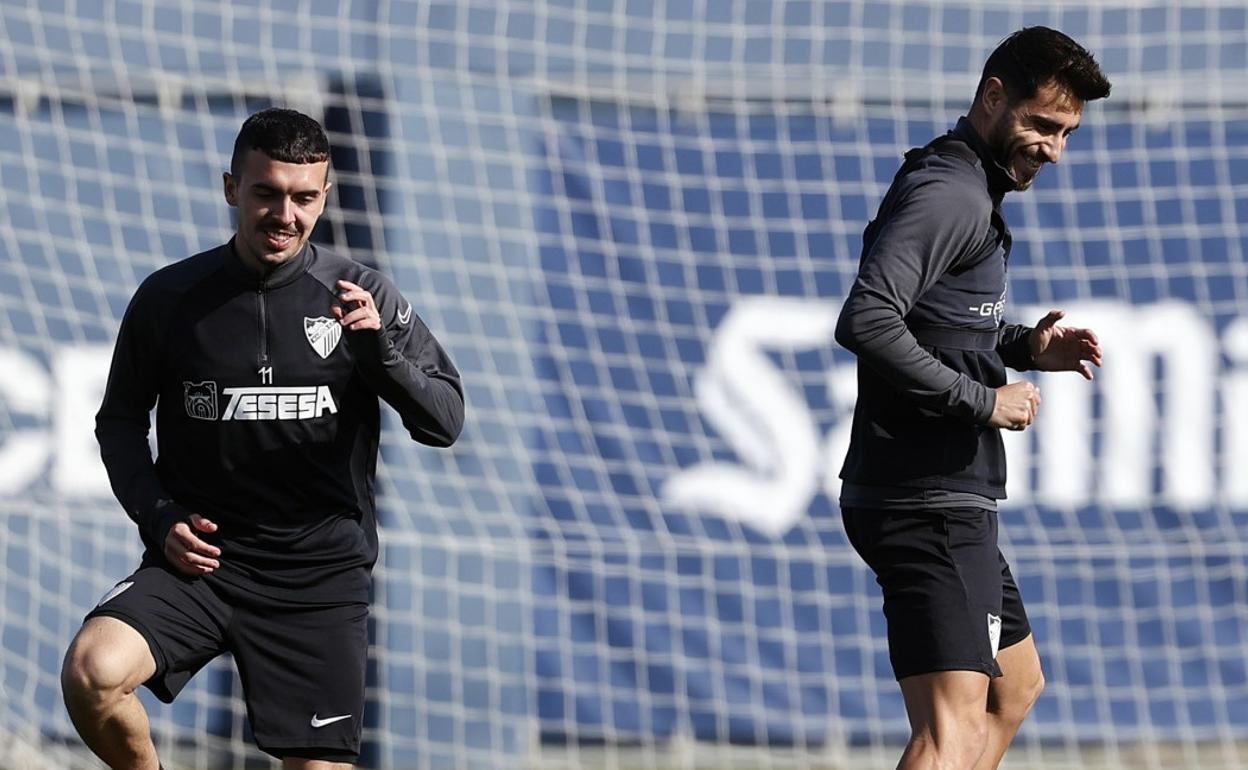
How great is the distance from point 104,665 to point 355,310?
84 centimetres

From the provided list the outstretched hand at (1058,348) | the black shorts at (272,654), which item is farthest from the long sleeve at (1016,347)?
the black shorts at (272,654)

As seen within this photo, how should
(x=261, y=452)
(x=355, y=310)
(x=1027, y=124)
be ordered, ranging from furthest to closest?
(x=261, y=452) < (x=1027, y=124) < (x=355, y=310)

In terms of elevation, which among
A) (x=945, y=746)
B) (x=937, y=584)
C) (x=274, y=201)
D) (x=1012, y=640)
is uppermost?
(x=274, y=201)

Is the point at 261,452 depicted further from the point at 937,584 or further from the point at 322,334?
the point at 937,584

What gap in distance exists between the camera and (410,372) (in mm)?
3615

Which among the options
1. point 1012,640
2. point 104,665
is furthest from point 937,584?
point 104,665

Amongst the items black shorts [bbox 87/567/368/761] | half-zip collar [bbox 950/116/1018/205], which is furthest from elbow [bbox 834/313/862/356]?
black shorts [bbox 87/567/368/761]

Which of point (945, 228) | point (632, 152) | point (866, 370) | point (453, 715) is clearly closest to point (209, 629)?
point (866, 370)

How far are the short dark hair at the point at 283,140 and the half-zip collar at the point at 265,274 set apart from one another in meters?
0.19

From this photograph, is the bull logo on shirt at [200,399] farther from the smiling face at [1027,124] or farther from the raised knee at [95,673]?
the smiling face at [1027,124]

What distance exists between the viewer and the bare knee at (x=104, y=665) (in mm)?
3516

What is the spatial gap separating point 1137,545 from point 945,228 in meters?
3.58

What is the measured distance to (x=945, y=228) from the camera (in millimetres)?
3463

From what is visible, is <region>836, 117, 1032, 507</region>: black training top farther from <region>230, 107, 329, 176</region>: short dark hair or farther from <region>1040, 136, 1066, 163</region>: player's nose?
<region>230, 107, 329, 176</region>: short dark hair
